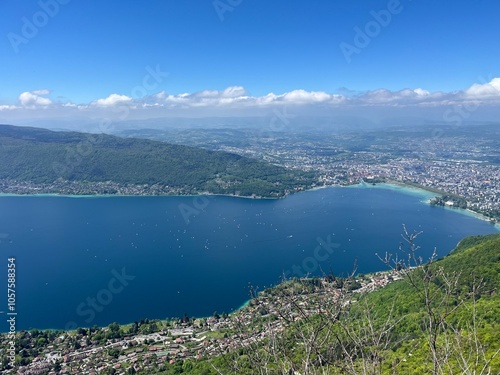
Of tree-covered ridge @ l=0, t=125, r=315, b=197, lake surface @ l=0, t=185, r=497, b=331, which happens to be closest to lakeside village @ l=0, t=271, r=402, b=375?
lake surface @ l=0, t=185, r=497, b=331

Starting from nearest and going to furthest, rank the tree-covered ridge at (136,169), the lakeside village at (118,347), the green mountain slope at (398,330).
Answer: the green mountain slope at (398,330), the lakeside village at (118,347), the tree-covered ridge at (136,169)

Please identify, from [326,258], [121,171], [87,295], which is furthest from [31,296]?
[121,171]

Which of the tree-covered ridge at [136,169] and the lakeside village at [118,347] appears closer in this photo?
the lakeside village at [118,347]

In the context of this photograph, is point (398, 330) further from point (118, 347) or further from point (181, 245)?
point (181, 245)

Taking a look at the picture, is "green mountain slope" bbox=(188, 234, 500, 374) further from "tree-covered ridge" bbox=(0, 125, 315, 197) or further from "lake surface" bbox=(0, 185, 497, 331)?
"tree-covered ridge" bbox=(0, 125, 315, 197)

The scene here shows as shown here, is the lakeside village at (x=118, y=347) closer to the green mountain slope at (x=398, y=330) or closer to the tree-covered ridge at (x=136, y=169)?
the green mountain slope at (x=398, y=330)

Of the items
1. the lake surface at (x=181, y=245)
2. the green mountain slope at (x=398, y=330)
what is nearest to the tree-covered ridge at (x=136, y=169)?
the lake surface at (x=181, y=245)

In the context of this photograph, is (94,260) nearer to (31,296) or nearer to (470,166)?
(31,296)
